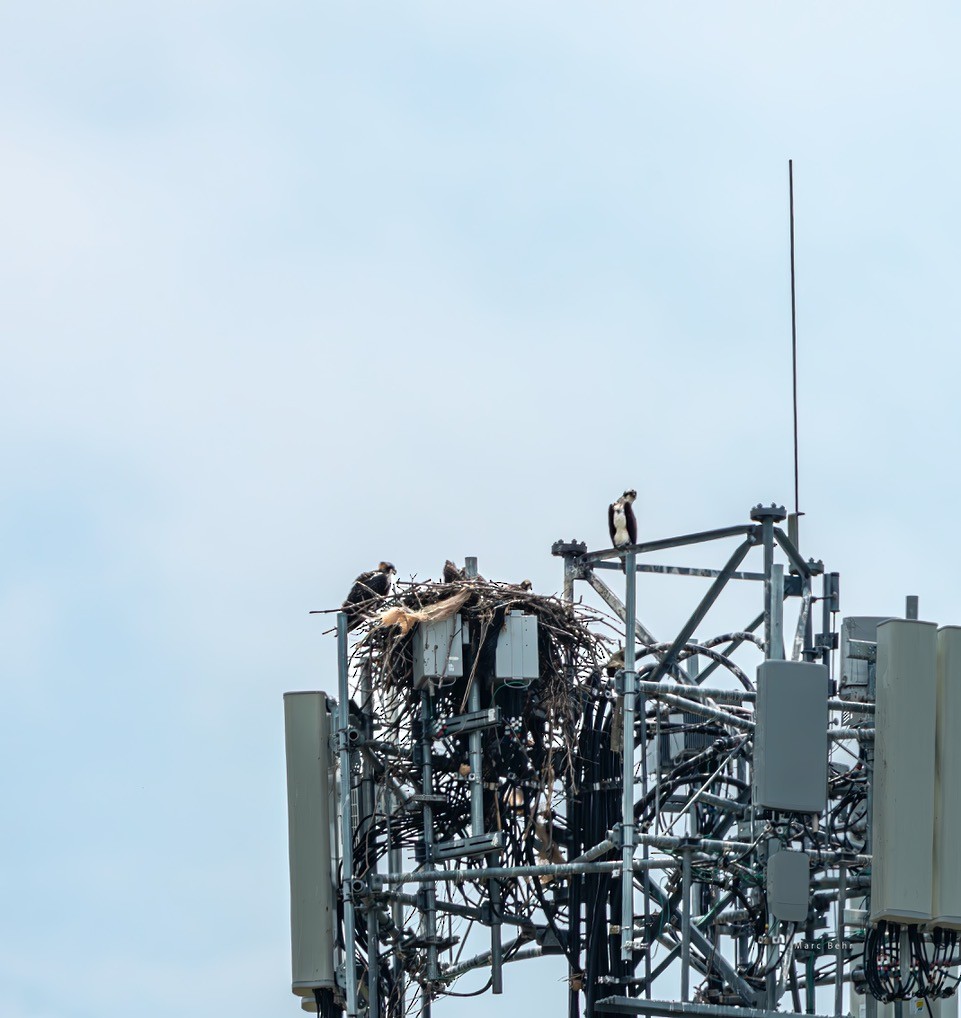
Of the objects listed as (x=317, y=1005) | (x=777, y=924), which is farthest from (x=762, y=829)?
(x=317, y=1005)

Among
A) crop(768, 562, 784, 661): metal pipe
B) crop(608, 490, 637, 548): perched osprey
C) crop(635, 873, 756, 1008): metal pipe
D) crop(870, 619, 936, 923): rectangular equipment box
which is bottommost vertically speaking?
crop(635, 873, 756, 1008): metal pipe

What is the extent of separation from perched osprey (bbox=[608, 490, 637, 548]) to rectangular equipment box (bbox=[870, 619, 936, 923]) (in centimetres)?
309

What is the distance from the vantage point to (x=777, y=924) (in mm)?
29734

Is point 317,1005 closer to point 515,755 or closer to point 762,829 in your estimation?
point 515,755

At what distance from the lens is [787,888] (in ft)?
95.6

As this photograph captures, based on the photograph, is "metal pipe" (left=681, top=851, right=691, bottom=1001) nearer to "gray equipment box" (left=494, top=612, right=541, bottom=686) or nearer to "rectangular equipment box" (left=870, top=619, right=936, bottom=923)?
"rectangular equipment box" (left=870, top=619, right=936, bottom=923)

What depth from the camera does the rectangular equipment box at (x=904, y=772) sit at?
2944cm

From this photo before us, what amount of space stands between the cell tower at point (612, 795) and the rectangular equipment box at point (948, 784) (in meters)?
0.02

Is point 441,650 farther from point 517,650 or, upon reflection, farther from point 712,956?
point 712,956

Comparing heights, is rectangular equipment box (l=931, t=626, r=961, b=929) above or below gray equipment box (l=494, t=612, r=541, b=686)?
below

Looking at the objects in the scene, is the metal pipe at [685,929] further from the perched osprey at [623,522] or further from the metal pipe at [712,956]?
the perched osprey at [623,522]

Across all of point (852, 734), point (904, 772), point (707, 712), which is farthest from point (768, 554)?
point (904, 772)

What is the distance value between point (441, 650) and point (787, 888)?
4.75 metres

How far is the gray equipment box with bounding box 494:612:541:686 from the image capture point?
31422mm
